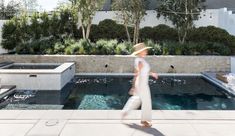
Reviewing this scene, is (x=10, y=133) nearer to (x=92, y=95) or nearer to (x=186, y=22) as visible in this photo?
(x=92, y=95)

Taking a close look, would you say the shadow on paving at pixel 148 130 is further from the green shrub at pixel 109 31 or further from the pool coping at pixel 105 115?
the green shrub at pixel 109 31

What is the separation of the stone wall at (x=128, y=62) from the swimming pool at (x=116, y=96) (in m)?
1.18

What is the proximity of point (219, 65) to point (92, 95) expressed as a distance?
6620mm

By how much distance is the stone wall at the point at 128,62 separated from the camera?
14.1 m

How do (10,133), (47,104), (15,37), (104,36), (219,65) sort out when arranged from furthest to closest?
(104,36)
(15,37)
(219,65)
(47,104)
(10,133)

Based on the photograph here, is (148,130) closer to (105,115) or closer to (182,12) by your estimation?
(105,115)

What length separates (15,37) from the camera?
16.3 m

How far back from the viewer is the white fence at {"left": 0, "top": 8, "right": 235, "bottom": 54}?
56.4 ft

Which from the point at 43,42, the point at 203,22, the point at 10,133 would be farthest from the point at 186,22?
the point at 10,133

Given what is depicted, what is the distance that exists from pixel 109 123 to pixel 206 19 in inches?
532

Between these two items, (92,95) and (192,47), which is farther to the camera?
(192,47)

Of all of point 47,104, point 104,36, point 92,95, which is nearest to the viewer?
point 47,104

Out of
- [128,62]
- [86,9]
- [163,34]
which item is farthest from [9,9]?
[128,62]

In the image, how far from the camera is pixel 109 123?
19.2 ft
